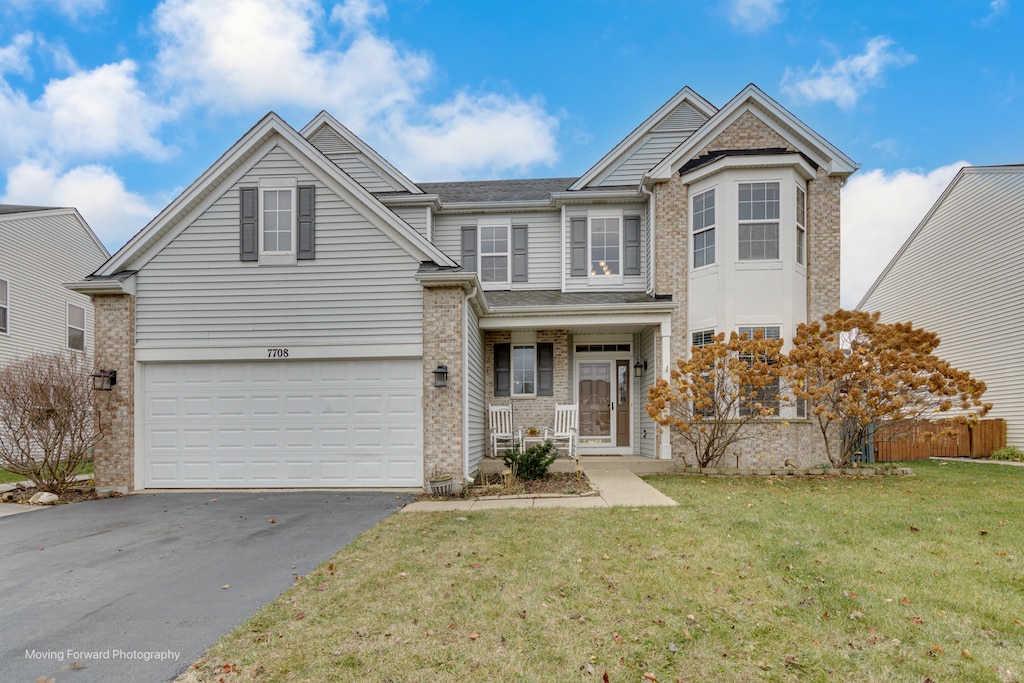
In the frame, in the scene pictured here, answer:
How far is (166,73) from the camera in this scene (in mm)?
14406

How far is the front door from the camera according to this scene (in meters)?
13.3

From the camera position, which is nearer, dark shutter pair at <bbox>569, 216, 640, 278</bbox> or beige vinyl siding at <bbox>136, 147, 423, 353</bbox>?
beige vinyl siding at <bbox>136, 147, 423, 353</bbox>

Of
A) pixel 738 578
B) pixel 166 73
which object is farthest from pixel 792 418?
pixel 166 73

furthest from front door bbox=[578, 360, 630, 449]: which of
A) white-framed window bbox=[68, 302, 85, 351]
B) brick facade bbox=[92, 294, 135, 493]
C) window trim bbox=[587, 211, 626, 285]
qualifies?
white-framed window bbox=[68, 302, 85, 351]

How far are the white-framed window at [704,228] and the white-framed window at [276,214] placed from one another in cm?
824

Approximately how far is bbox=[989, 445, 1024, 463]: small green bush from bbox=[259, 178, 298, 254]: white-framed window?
1833cm

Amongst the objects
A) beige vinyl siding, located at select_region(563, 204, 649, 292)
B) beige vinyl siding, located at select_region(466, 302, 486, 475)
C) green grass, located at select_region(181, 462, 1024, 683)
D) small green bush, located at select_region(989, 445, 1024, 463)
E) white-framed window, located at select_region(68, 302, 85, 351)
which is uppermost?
beige vinyl siding, located at select_region(563, 204, 649, 292)

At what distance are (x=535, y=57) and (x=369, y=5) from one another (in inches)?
209

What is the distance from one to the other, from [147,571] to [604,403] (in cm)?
996

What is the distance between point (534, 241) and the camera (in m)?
14.1

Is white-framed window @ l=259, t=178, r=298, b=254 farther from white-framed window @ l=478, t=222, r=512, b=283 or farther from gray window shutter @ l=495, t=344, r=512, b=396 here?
gray window shutter @ l=495, t=344, r=512, b=396

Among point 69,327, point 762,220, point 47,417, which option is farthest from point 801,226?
point 69,327

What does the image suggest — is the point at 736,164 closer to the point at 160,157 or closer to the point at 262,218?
the point at 262,218

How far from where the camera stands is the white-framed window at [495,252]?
1402cm
